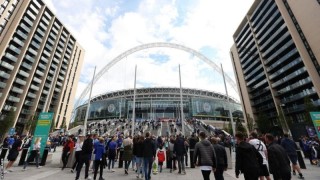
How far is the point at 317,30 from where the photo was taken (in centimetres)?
3997

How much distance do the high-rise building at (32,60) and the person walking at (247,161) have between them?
46480 millimetres

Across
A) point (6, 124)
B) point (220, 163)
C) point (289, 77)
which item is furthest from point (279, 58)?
point (6, 124)

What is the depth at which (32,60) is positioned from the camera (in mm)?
59062

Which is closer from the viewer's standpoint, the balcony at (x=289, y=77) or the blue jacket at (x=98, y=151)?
the blue jacket at (x=98, y=151)

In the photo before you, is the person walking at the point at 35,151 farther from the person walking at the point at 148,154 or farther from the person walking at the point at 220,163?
the person walking at the point at 220,163

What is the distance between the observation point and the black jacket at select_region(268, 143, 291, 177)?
203 inches

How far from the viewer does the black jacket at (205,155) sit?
217 inches

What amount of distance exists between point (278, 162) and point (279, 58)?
186ft

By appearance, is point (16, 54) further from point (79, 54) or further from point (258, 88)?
point (258, 88)

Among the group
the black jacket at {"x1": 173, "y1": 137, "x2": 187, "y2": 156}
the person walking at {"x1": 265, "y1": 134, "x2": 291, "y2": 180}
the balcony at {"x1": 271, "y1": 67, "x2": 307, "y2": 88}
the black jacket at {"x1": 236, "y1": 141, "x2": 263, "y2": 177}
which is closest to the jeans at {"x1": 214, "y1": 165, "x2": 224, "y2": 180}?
the black jacket at {"x1": 236, "y1": 141, "x2": 263, "y2": 177}

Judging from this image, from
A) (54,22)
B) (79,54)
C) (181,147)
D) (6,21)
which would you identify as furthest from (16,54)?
(181,147)

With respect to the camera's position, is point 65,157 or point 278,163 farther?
point 65,157

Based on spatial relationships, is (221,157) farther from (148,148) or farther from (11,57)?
(11,57)

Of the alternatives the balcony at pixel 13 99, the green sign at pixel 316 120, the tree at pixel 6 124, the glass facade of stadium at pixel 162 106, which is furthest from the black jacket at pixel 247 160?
the glass facade of stadium at pixel 162 106
